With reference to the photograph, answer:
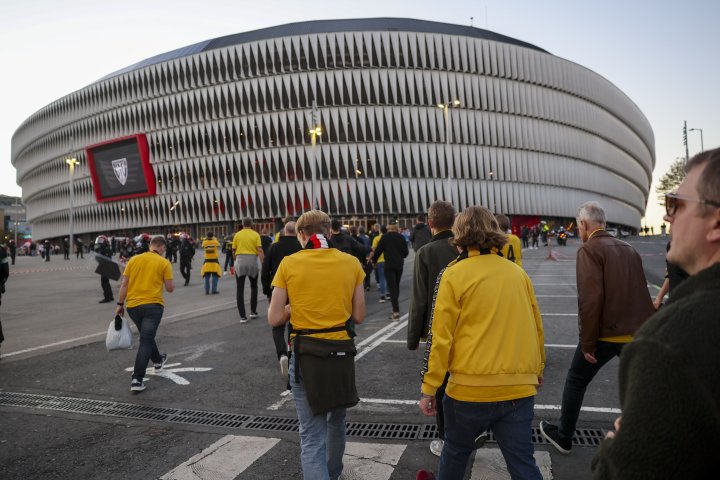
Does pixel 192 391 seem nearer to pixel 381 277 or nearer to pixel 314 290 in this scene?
pixel 314 290

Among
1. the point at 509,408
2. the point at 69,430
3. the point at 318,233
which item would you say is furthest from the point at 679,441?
the point at 69,430

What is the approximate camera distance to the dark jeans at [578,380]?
3906 mm

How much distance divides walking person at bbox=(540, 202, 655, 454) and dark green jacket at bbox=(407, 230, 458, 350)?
1.10 meters

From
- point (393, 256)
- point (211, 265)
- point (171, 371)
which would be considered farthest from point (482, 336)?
point (211, 265)

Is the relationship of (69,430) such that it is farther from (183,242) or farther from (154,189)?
(154,189)

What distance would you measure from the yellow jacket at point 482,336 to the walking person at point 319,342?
2.60 feet

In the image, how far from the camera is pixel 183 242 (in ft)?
65.3

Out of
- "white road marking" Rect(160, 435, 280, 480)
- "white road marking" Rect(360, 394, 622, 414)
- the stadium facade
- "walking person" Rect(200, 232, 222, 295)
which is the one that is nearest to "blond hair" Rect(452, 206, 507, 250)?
"white road marking" Rect(160, 435, 280, 480)

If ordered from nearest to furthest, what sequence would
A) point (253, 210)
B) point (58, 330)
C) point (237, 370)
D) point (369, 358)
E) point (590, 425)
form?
point (590, 425) < point (237, 370) < point (369, 358) < point (58, 330) < point (253, 210)

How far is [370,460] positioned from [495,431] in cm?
156

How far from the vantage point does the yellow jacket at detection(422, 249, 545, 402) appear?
273 cm

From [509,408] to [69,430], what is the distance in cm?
446

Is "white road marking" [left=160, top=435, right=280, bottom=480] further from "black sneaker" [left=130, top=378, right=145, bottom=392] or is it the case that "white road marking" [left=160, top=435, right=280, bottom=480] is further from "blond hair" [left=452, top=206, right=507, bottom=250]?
"blond hair" [left=452, top=206, right=507, bottom=250]

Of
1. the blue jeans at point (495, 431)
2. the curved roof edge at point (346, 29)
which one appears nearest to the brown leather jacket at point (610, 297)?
the blue jeans at point (495, 431)
